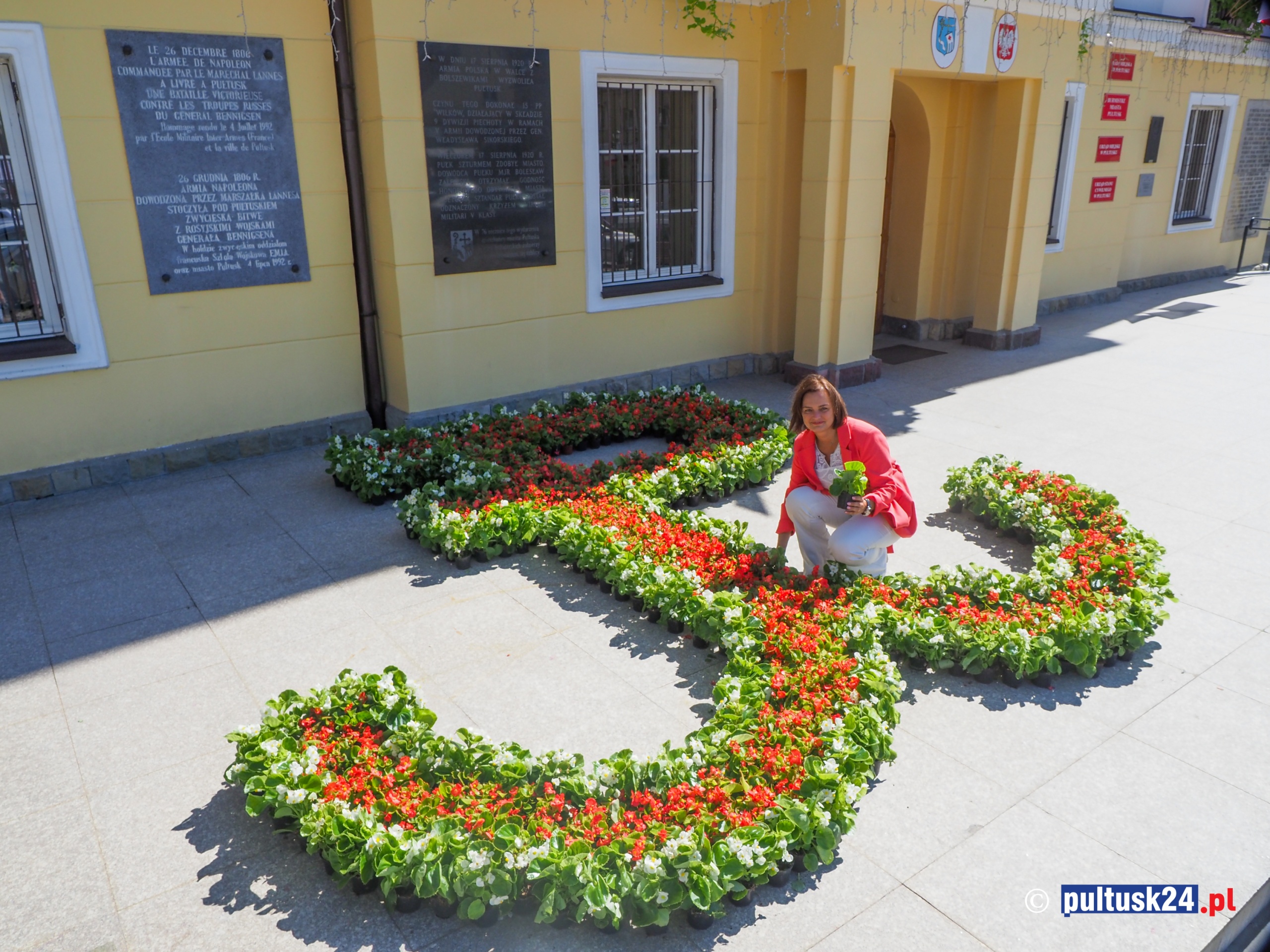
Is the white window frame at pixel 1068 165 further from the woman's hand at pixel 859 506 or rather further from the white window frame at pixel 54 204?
the white window frame at pixel 54 204

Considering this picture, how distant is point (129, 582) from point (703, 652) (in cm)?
346

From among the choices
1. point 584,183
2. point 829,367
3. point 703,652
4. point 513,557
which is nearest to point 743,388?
point 829,367

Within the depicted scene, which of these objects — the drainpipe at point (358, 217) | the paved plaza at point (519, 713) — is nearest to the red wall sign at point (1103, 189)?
the paved plaza at point (519, 713)

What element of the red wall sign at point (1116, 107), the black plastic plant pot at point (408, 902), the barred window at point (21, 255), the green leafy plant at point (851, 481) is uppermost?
the red wall sign at point (1116, 107)

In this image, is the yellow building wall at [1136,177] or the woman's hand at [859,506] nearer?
the woman's hand at [859,506]

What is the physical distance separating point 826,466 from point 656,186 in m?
4.95

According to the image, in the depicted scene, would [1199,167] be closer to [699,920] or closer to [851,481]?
[851,481]

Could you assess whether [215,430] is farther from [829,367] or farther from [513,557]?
[829,367]

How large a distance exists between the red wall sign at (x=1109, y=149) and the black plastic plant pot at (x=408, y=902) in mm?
13796

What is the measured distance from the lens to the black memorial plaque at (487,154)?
7.43 metres

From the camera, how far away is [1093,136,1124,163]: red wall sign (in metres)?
13.2

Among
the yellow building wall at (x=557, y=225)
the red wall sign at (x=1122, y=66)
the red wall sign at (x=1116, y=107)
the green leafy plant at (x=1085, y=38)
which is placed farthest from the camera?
the red wall sign at (x=1116, y=107)

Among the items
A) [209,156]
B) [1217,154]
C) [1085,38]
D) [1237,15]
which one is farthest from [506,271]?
[1217,154]

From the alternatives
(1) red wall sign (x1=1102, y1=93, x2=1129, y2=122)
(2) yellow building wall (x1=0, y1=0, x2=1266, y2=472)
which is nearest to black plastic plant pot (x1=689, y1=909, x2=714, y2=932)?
(2) yellow building wall (x1=0, y1=0, x2=1266, y2=472)
